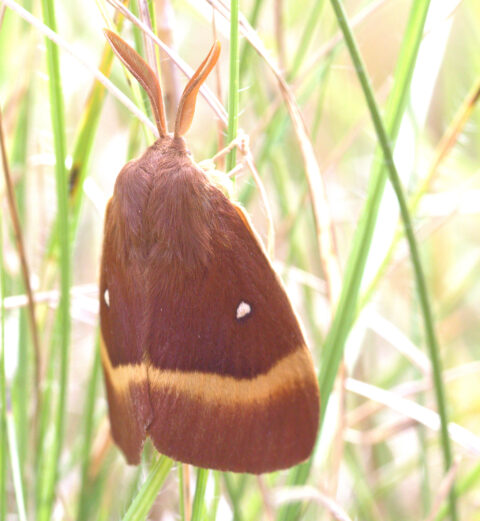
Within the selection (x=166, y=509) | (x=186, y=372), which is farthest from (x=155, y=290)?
(x=166, y=509)

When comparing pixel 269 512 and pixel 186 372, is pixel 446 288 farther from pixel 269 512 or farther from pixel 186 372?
pixel 186 372

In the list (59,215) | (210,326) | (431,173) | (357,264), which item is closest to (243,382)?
(210,326)

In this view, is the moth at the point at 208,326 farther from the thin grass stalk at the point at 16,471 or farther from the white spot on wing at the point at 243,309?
the thin grass stalk at the point at 16,471

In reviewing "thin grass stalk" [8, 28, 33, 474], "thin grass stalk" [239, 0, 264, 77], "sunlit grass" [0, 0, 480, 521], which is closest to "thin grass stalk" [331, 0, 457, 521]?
"sunlit grass" [0, 0, 480, 521]

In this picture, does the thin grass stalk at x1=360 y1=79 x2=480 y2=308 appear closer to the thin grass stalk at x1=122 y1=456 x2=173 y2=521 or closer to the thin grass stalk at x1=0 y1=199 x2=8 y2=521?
the thin grass stalk at x1=122 y1=456 x2=173 y2=521

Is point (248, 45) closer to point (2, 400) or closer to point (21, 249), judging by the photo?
point (21, 249)

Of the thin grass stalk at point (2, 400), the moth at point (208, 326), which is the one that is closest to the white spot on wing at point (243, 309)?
the moth at point (208, 326)
